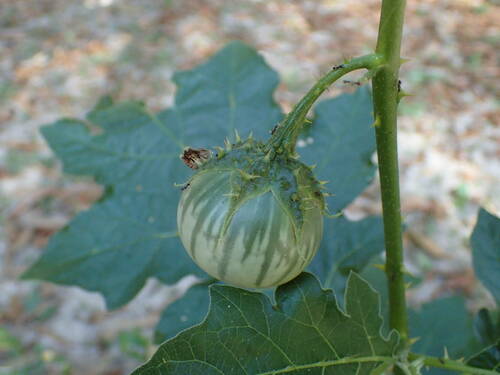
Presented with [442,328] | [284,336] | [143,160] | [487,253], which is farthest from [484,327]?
[143,160]

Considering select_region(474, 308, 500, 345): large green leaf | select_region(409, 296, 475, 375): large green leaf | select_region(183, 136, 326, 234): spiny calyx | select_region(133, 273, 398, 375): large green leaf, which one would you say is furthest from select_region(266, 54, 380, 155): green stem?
select_region(409, 296, 475, 375): large green leaf

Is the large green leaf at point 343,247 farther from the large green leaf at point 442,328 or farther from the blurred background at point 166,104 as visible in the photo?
the blurred background at point 166,104

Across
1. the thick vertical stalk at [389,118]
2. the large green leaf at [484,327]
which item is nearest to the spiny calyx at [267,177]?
the thick vertical stalk at [389,118]

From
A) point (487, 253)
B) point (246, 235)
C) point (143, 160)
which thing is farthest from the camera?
point (143, 160)

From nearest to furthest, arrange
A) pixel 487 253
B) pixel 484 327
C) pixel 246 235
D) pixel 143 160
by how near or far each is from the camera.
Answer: pixel 246 235 → pixel 487 253 → pixel 484 327 → pixel 143 160

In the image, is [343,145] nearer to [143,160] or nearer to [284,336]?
[143,160]

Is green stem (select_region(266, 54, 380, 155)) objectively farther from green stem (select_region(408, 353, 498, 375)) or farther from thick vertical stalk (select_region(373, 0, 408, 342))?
green stem (select_region(408, 353, 498, 375))

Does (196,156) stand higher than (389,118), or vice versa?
(389,118)
